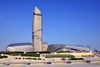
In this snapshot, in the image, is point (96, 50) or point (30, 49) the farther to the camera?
point (30, 49)

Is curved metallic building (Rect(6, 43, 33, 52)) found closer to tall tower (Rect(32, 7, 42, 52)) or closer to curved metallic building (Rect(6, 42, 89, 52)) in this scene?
curved metallic building (Rect(6, 42, 89, 52))

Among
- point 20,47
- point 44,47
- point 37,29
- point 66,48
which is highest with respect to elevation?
point 37,29

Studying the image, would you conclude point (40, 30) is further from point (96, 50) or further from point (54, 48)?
point (96, 50)

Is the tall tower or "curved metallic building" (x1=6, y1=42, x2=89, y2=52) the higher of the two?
the tall tower

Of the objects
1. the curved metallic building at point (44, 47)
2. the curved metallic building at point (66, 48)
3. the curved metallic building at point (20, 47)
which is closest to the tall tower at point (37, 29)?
the curved metallic building at point (44, 47)

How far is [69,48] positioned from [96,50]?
1874 cm

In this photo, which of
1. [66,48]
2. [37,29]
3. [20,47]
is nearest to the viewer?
[37,29]

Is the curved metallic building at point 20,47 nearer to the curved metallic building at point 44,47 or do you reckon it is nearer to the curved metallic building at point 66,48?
the curved metallic building at point 44,47

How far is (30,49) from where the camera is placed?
80.8 metres

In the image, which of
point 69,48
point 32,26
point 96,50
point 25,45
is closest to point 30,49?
point 25,45

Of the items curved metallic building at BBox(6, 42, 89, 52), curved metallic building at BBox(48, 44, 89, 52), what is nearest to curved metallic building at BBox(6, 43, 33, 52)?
curved metallic building at BBox(6, 42, 89, 52)

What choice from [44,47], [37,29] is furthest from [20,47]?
[37,29]

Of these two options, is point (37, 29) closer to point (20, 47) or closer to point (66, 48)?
point (20, 47)

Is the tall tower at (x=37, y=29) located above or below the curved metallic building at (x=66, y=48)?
above
